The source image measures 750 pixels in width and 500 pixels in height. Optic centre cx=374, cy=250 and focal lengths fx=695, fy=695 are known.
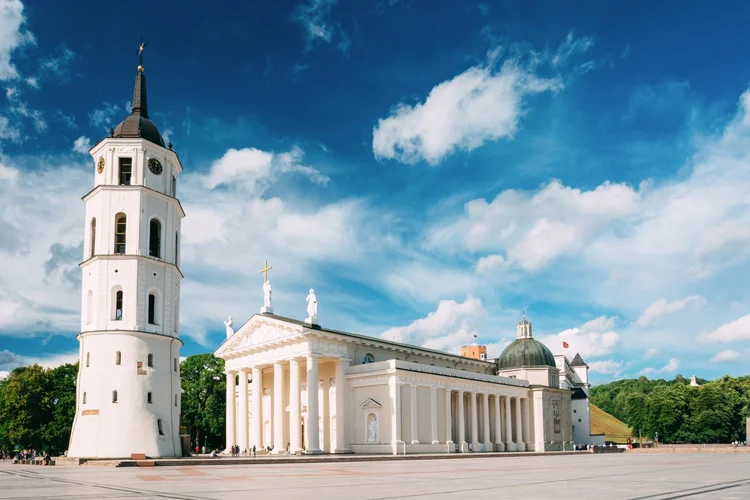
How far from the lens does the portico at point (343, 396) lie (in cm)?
5691

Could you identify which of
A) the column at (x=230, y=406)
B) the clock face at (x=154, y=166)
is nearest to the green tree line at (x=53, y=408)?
the column at (x=230, y=406)

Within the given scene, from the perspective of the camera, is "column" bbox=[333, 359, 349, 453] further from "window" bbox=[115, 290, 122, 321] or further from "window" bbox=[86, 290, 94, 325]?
"window" bbox=[86, 290, 94, 325]

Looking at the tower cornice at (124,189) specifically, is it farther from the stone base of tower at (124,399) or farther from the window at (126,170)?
the stone base of tower at (124,399)

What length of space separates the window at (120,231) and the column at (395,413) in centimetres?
2424

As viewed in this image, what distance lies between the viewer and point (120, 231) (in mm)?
44406

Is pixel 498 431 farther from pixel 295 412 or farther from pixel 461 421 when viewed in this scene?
pixel 295 412

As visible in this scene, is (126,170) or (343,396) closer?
(126,170)

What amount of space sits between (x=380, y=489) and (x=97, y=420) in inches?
1091

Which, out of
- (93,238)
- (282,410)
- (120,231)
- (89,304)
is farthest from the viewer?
(282,410)

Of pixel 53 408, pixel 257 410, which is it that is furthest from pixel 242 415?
pixel 53 408

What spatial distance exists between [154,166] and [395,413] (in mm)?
27001

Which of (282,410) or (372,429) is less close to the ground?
(282,410)

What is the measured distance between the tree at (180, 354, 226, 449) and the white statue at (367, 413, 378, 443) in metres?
21.7

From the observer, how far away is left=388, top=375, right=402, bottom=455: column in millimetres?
56156
